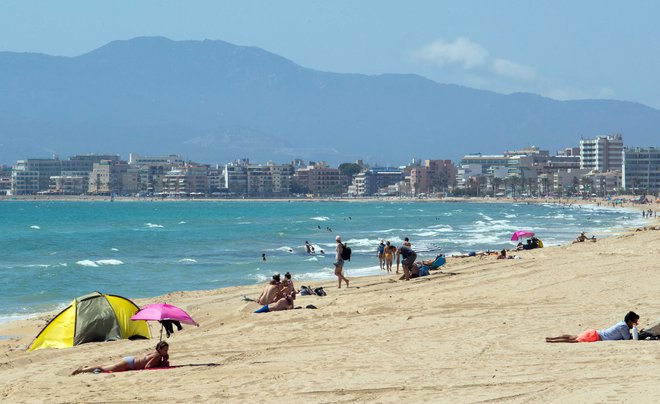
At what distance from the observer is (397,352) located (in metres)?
13.2

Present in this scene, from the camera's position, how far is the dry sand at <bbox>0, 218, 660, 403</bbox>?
10.7 metres

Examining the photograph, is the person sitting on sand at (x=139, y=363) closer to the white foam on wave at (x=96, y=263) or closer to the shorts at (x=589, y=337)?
the shorts at (x=589, y=337)

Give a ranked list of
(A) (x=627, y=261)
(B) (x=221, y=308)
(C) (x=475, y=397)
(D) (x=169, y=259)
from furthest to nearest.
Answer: (D) (x=169, y=259) < (A) (x=627, y=261) < (B) (x=221, y=308) < (C) (x=475, y=397)

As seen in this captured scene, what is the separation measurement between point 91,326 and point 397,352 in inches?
243

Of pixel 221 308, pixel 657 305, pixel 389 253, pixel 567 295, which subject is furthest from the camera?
pixel 389 253

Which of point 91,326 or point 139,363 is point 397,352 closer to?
point 139,363

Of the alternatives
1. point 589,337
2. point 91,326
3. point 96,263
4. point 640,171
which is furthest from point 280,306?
point 640,171

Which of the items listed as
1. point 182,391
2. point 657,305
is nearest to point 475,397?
point 182,391

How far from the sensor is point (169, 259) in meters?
46.1

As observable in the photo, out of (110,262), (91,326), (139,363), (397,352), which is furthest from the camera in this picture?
(110,262)

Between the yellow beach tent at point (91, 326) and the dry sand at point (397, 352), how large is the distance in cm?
55

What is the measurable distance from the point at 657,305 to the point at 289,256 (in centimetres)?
3057

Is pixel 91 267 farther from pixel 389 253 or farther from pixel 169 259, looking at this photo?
pixel 389 253

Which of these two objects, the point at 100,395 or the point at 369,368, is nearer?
the point at 100,395
